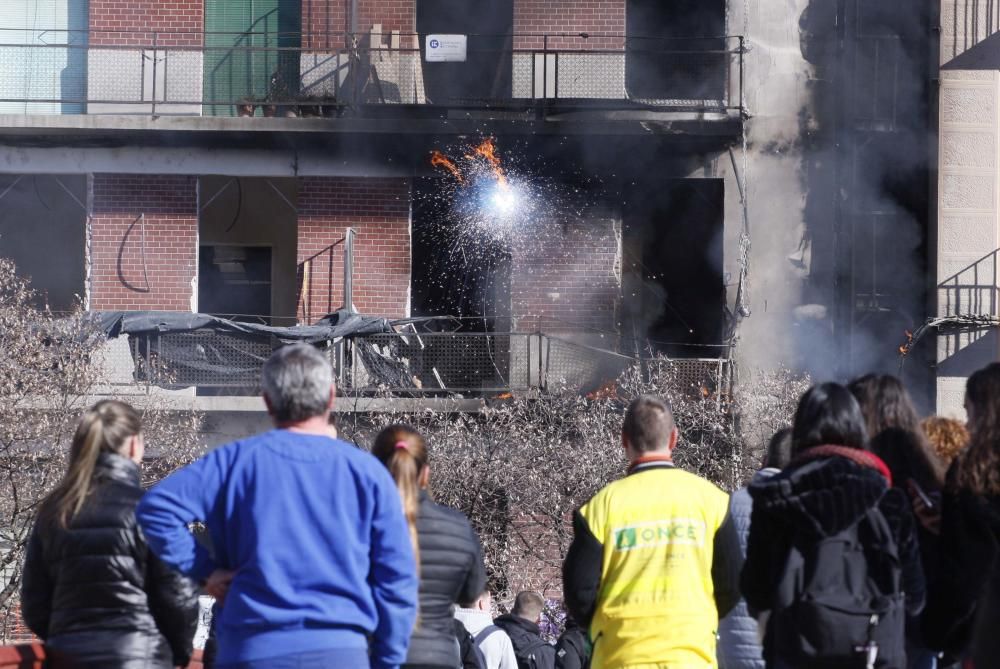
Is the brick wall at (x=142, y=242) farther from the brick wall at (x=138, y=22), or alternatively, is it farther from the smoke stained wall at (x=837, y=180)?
the smoke stained wall at (x=837, y=180)

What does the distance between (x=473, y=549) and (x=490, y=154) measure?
1151 cm

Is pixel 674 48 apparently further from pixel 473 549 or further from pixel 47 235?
pixel 473 549

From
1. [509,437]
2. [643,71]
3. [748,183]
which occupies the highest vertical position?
[643,71]

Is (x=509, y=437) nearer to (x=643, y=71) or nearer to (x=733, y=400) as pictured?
(x=733, y=400)

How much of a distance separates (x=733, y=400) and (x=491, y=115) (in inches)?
185

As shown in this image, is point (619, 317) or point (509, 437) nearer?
point (509, 437)

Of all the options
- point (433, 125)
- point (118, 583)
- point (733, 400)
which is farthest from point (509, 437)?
point (118, 583)

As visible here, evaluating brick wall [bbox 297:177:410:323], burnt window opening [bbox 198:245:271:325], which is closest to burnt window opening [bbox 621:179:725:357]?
brick wall [bbox 297:177:410:323]

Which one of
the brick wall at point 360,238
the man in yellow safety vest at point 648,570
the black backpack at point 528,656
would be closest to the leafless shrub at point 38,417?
the brick wall at point 360,238

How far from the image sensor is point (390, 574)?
153 inches

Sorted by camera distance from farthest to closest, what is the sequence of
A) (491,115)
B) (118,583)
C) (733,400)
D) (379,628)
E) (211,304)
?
(211,304), (491,115), (733,400), (118,583), (379,628)

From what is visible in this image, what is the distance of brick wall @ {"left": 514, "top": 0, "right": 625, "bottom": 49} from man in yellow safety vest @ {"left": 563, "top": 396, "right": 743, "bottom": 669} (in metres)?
12.2

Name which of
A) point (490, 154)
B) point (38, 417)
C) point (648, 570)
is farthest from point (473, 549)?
point (490, 154)

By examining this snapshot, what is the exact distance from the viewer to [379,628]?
→ 12.9ft
